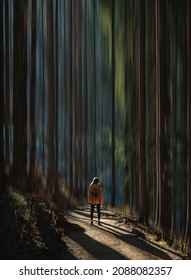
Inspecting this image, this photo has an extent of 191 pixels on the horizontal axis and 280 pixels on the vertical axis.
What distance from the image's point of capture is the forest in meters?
8.37

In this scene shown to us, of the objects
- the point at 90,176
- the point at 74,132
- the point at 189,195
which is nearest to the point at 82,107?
the point at 74,132

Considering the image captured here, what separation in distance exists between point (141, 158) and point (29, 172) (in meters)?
2.72

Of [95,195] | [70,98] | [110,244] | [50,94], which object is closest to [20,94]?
[95,195]

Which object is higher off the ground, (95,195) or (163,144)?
(163,144)

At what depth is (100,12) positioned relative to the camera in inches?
611

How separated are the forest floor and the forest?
0.77 m

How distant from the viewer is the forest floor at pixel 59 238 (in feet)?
17.4

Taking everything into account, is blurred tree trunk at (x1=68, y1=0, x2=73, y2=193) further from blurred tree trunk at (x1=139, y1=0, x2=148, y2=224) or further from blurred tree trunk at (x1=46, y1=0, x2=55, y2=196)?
blurred tree trunk at (x1=139, y1=0, x2=148, y2=224)

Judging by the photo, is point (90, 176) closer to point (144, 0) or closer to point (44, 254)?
point (144, 0)

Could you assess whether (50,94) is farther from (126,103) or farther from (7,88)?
(7,88)

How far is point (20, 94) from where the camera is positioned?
9.09 meters

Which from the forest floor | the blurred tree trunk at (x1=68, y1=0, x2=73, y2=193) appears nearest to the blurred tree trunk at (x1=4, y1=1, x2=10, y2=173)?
the forest floor

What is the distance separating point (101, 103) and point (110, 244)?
460 inches

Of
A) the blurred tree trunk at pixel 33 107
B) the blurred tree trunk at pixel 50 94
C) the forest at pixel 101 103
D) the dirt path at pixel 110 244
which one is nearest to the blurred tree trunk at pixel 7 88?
the forest at pixel 101 103
